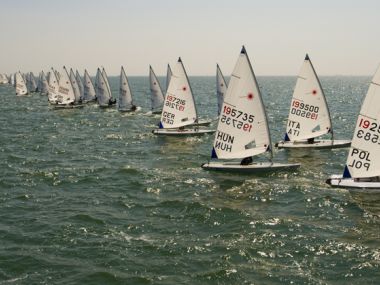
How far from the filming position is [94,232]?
22.6 metres

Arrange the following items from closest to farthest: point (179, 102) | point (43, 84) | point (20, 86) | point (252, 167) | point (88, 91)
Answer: point (252, 167), point (179, 102), point (88, 91), point (20, 86), point (43, 84)

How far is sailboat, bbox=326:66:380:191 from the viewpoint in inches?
1057

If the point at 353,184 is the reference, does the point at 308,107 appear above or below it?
above

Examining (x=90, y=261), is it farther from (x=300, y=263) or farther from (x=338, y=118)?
(x=338, y=118)

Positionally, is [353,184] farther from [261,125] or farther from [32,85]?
[32,85]

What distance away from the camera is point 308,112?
42.9 m

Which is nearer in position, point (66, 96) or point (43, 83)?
point (66, 96)

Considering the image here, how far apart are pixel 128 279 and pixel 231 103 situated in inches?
716

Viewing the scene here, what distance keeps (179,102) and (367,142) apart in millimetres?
26516

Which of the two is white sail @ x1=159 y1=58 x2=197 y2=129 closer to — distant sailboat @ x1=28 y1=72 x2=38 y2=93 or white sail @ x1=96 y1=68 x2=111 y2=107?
white sail @ x1=96 y1=68 x2=111 y2=107

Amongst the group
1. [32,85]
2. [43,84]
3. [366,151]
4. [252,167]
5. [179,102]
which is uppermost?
[43,84]

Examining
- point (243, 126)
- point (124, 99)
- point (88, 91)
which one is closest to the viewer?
point (243, 126)

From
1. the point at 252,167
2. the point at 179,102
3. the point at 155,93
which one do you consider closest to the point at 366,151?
the point at 252,167

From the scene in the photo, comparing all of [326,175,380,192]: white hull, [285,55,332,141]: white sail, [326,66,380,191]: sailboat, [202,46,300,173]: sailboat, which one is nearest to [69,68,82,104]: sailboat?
[285,55,332,141]: white sail
